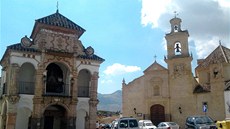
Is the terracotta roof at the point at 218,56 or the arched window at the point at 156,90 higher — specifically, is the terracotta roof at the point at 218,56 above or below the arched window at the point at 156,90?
above

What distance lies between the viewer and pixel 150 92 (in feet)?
122

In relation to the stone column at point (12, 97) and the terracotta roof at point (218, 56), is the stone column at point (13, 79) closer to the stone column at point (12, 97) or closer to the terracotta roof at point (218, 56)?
the stone column at point (12, 97)

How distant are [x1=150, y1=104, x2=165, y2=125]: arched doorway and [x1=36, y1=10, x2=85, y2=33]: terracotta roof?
1672 cm

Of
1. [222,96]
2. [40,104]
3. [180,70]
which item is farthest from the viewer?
[180,70]

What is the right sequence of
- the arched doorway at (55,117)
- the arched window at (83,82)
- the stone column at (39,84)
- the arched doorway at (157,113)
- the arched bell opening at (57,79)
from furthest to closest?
the arched doorway at (157,113) < the arched window at (83,82) < the arched bell opening at (57,79) < the arched doorway at (55,117) < the stone column at (39,84)

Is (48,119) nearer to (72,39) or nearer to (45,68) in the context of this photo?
(45,68)

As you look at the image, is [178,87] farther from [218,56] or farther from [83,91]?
[83,91]

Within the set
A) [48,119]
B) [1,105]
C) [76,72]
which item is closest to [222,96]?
[76,72]

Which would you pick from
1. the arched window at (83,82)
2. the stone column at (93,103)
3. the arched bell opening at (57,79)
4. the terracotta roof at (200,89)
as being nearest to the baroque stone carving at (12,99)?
the arched bell opening at (57,79)

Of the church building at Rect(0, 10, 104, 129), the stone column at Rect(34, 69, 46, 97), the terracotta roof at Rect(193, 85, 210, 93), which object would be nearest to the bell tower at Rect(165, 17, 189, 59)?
the terracotta roof at Rect(193, 85, 210, 93)

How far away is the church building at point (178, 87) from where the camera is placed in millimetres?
32062

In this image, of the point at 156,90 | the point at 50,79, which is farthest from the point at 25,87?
the point at 156,90

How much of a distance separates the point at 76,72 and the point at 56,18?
5.88 metres

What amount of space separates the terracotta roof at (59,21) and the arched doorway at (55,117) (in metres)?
7.73
